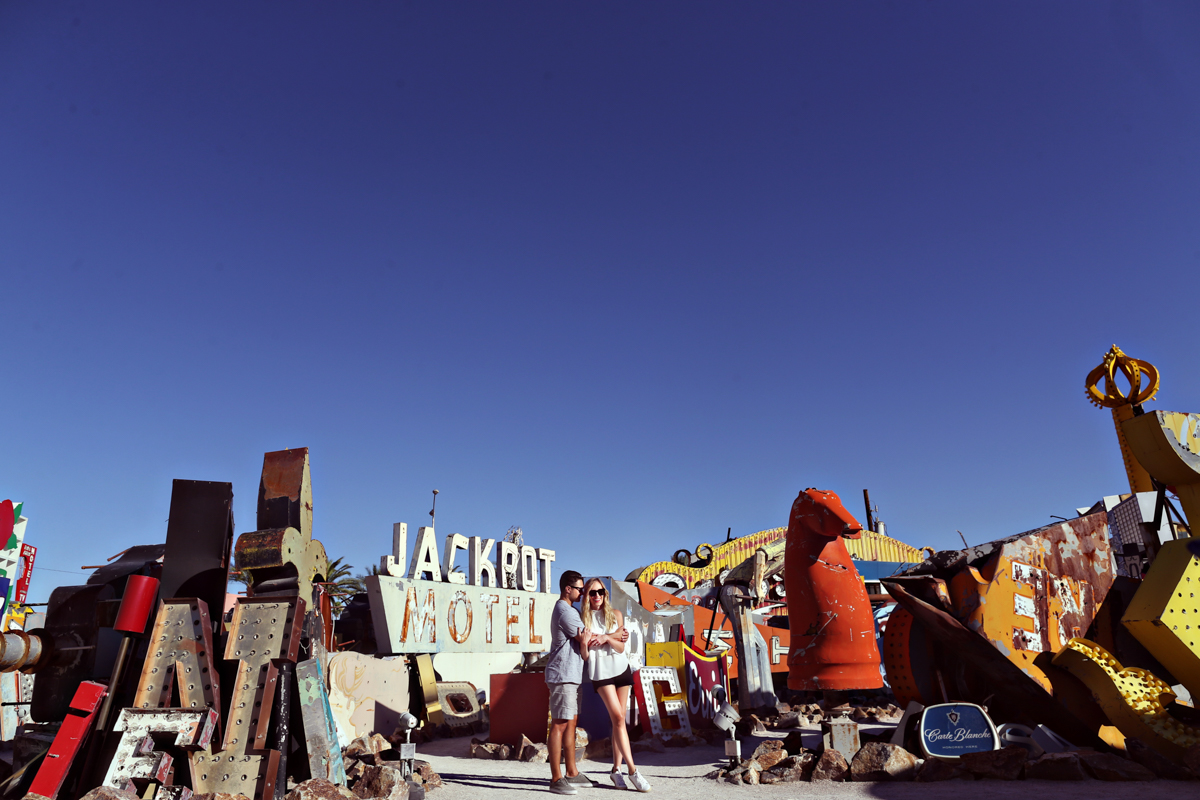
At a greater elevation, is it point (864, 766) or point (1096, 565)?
point (1096, 565)

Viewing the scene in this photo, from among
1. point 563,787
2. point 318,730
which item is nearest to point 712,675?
point 563,787

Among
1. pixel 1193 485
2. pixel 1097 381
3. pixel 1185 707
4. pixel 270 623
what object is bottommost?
pixel 1185 707

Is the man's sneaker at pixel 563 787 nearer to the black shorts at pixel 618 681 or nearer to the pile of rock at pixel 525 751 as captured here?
the black shorts at pixel 618 681

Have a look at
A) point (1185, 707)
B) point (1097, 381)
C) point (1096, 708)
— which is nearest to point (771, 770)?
point (1096, 708)

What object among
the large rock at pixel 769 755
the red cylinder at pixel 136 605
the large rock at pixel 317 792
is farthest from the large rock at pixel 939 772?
the red cylinder at pixel 136 605

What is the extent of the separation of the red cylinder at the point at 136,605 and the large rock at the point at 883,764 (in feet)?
18.0

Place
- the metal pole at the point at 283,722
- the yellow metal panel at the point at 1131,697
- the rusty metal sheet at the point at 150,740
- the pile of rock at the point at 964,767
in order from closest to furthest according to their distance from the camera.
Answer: the rusty metal sheet at the point at 150,740 < the metal pole at the point at 283,722 < the pile of rock at the point at 964,767 < the yellow metal panel at the point at 1131,697

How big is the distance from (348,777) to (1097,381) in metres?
9.28

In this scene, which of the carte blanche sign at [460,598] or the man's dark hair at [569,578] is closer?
the man's dark hair at [569,578]

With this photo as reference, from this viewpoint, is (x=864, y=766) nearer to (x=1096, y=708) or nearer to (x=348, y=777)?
(x=1096, y=708)

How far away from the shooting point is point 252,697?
5.25 m

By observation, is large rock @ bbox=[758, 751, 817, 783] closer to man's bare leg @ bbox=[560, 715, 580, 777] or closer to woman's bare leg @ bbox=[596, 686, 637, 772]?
woman's bare leg @ bbox=[596, 686, 637, 772]

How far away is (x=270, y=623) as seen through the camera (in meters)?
5.61

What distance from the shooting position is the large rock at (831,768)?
5.92m
